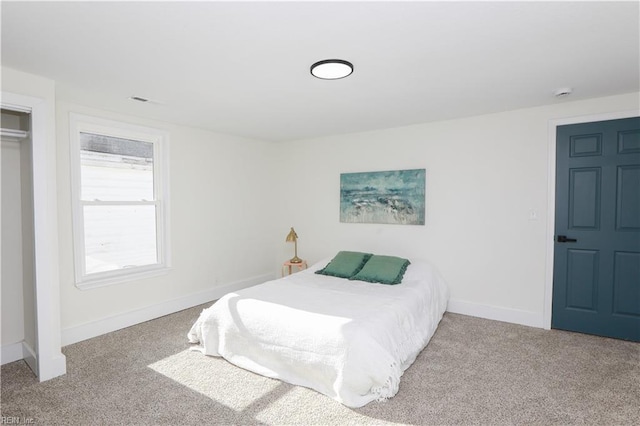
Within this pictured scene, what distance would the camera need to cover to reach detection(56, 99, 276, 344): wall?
10.6 ft

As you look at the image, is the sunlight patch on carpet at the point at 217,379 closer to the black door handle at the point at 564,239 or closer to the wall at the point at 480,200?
the wall at the point at 480,200

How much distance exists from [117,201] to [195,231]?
3.22ft

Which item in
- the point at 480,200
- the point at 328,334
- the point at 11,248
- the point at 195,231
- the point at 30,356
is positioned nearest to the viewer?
the point at 328,334

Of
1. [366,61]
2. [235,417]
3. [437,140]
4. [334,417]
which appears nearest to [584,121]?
[437,140]

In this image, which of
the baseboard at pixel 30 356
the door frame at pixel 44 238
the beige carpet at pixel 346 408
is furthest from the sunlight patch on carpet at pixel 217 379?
the baseboard at pixel 30 356

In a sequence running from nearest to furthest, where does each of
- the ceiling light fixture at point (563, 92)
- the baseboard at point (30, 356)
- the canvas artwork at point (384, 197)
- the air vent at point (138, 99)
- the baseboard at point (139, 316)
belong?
the baseboard at point (30, 356) < the ceiling light fixture at point (563, 92) < the air vent at point (138, 99) < the baseboard at point (139, 316) < the canvas artwork at point (384, 197)

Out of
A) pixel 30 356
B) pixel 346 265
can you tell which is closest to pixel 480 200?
pixel 346 265

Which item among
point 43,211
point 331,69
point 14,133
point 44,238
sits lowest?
point 44,238

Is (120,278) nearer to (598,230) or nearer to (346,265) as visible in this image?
(346,265)

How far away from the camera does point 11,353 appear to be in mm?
2814

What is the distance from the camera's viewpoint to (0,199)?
273 cm

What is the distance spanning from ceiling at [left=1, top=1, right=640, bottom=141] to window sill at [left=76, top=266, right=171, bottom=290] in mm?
1727

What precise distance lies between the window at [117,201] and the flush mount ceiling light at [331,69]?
2.35 metres

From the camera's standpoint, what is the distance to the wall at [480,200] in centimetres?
353
